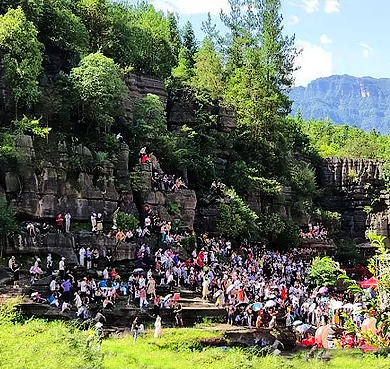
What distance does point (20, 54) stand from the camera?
26.2 meters

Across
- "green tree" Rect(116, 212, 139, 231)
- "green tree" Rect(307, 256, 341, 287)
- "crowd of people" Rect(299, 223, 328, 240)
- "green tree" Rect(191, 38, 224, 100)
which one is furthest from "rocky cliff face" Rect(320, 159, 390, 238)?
"green tree" Rect(116, 212, 139, 231)

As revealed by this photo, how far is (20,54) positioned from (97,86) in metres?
3.74

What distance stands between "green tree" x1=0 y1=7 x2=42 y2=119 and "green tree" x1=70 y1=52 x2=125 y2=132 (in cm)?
218

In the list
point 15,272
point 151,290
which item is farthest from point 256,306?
point 15,272

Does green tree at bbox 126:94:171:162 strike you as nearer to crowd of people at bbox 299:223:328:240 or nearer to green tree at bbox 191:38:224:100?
green tree at bbox 191:38:224:100

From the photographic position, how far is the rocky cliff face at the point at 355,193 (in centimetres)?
4578

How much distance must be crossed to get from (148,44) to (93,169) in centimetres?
1617

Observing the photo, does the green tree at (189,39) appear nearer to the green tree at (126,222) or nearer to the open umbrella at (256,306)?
the green tree at (126,222)

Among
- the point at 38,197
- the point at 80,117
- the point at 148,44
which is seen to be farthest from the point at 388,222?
the point at 38,197

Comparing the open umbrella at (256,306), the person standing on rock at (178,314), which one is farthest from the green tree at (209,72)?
the person standing on rock at (178,314)

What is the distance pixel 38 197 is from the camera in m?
24.1

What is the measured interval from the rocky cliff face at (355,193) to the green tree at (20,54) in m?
28.8

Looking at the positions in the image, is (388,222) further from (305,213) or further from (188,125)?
(188,125)

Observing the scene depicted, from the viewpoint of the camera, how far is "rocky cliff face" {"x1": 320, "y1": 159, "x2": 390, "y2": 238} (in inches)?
1802
